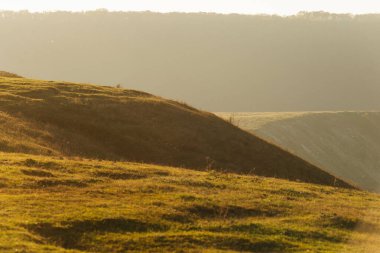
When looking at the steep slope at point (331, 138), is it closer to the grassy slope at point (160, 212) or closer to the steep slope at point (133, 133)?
the steep slope at point (133, 133)

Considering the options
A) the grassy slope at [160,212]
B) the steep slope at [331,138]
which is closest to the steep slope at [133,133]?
the grassy slope at [160,212]

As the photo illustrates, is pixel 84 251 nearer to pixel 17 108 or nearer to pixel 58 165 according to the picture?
Answer: pixel 58 165

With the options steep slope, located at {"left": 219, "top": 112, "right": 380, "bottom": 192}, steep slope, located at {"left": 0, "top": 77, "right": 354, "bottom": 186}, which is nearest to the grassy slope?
steep slope, located at {"left": 0, "top": 77, "right": 354, "bottom": 186}

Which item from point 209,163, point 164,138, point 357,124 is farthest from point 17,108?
point 357,124

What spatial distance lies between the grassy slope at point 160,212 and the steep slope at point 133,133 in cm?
818

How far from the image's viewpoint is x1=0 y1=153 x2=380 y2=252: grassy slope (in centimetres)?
2088

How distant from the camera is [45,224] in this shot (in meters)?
21.3

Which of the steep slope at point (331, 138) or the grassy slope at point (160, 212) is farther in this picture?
the steep slope at point (331, 138)

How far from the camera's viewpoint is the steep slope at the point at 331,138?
332ft

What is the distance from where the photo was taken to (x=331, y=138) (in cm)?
11700

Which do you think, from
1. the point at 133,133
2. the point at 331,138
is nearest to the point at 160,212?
the point at 133,133

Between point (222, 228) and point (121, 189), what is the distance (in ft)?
16.6

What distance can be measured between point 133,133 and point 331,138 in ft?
249

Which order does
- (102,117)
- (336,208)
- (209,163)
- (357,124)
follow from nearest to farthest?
1. (336,208)
2. (209,163)
3. (102,117)
4. (357,124)
